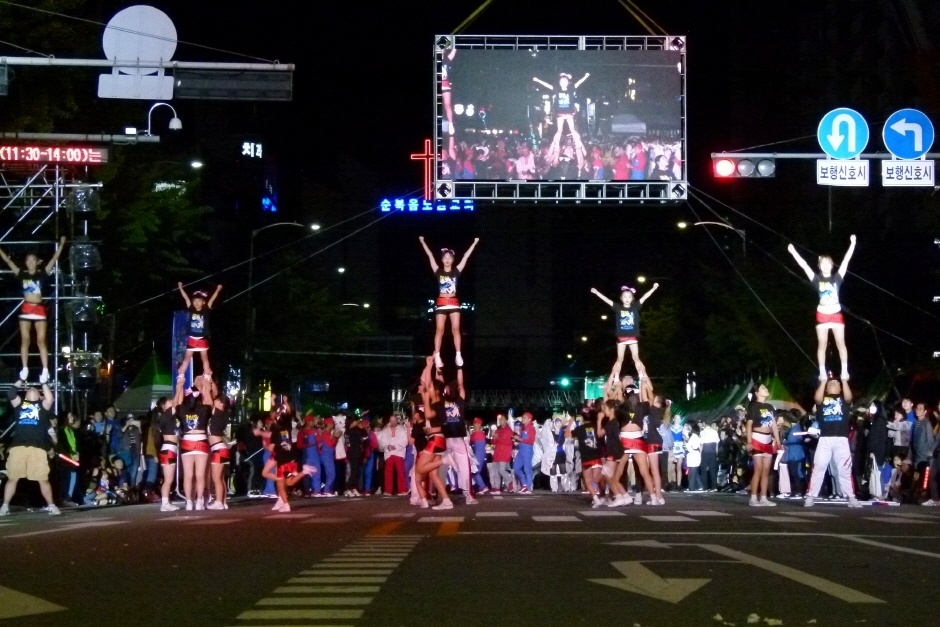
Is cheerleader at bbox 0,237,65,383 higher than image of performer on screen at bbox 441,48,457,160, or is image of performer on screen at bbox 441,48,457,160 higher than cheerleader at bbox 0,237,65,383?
image of performer on screen at bbox 441,48,457,160

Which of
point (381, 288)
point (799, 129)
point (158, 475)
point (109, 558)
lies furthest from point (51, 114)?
point (381, 288)

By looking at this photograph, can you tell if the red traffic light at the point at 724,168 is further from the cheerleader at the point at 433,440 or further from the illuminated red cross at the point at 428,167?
the illuminated red cross at the point at 428,167

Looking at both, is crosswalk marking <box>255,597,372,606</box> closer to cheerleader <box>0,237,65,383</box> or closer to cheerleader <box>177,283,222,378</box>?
cheerleader <box>0,237,65,383</box>

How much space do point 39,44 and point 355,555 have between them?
18779 mm

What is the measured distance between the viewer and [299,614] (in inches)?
332

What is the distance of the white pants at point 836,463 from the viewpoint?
2091cm

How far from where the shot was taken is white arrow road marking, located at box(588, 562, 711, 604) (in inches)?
363

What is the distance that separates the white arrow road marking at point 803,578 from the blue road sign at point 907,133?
13.2 meters

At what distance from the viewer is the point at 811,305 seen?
4356 centimetres

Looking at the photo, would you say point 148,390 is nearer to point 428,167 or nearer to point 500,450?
point 500,450

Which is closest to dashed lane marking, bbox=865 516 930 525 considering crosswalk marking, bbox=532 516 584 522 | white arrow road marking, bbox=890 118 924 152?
crosswalk marking, bbox=532 516 584 522

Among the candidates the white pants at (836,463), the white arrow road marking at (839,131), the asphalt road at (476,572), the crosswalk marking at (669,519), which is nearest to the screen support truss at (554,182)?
the white arrow road marking at (839,131)

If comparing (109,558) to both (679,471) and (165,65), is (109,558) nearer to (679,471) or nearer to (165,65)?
(165,65)

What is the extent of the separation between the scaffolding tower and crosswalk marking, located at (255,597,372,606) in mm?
18235
